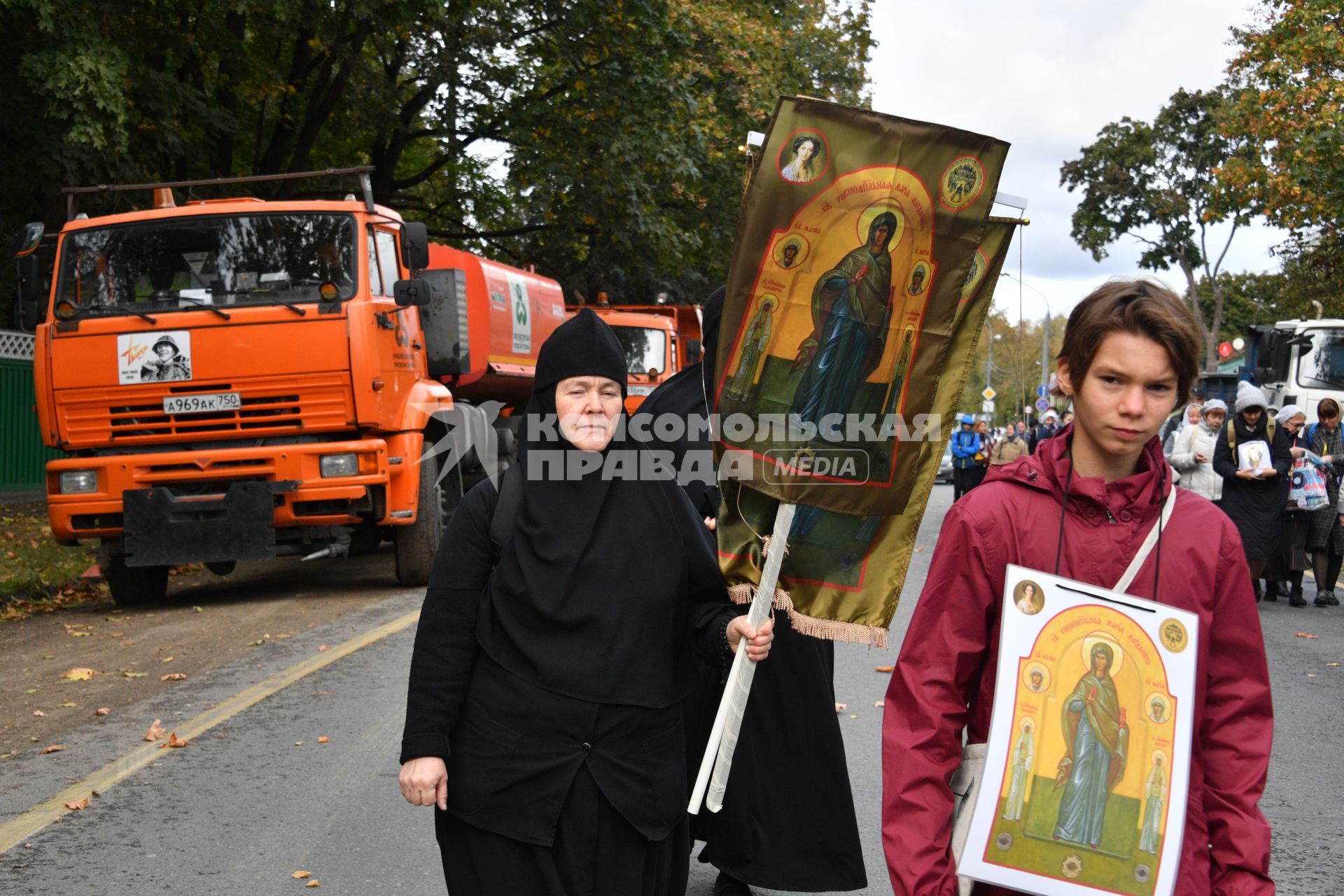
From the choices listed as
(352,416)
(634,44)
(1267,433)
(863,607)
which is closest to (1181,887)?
(863,607)

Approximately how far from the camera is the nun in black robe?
4.27m

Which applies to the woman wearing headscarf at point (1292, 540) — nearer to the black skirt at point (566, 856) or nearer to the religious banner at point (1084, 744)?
the black skirt at point (566, 856)

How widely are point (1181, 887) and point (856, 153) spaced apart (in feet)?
5.31

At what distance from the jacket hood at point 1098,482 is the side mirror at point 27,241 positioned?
9402 millimetres

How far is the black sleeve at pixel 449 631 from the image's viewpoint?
9.66ft

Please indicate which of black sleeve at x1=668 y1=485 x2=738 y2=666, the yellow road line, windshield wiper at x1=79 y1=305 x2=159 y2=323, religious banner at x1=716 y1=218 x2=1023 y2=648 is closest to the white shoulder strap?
religious banner at x1=716 y1=218 x2=1023 y2=648

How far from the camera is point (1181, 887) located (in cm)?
216

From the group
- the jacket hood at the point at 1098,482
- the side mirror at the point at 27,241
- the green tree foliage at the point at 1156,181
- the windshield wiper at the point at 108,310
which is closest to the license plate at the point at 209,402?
the windshield wiper at the point at 108,310

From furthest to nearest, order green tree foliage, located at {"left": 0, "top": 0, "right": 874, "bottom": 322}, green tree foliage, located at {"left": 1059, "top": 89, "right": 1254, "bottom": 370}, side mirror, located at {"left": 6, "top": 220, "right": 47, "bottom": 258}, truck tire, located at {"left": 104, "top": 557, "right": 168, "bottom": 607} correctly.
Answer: green tree foliage, located at {"left": 1059, "top": 89, "right": 1254, "bottom": 370}
green tree foliage, located at {"left": 0, "top": 0, "right": 874, "bottom": 322}
truck tire, located at {"left": 104, "top": 557, "right": 168, "bottom": 607}
side mirror, located at {"left": 6, "top": 220, "right": 47, "bottom": 258}

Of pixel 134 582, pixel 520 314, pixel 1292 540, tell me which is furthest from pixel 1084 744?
pixel 520 314

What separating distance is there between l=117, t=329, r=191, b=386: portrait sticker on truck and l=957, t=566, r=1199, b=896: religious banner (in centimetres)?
919

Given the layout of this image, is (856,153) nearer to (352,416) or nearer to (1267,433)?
(352,416)

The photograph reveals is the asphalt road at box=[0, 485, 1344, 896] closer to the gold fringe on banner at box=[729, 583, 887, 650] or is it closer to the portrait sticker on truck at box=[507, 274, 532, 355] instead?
the gold fringe on banner at box=[729, 583, 887, 650]

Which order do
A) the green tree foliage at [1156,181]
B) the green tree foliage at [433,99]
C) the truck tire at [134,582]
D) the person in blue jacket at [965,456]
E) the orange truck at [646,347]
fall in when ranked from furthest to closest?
the green tree foliage at [1156,181], the person in blue jacket at [965,456], the orange truck at [646,347], the green tree foliage at [433,99], the truck tire at [134,582]
